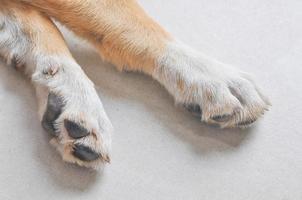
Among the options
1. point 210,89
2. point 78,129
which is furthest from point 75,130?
point 210,89

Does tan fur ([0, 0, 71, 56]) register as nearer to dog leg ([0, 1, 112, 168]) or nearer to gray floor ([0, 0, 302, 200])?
dog leg ([0, 1, 112, 168])

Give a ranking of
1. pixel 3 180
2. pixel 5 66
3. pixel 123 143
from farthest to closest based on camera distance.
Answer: pixel 5 66
pixel 123 143
pixel 3 180

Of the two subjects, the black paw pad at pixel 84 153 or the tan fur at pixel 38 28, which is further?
the tan fur at pixel 38 28

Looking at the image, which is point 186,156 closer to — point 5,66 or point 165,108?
point 165,108

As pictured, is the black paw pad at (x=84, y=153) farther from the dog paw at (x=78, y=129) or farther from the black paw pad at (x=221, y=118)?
the black paw pad at (x=221, y=118)

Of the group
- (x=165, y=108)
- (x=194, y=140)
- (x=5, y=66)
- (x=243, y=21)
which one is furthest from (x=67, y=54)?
(x=243, y=21)

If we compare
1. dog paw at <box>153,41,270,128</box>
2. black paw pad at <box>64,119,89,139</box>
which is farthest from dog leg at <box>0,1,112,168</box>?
dog paw at <box>153,41,270,128</box>

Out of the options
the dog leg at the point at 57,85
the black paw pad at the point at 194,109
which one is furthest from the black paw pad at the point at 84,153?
the black paw pad at the point at 194,109
